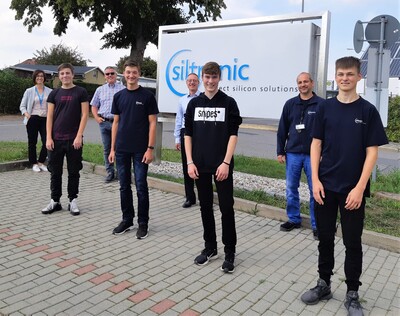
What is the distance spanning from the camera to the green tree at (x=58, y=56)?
51.5m

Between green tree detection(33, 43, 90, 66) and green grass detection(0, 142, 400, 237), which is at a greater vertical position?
green tree detection(33, 43, 90, 66)

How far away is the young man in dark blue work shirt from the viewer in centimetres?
464

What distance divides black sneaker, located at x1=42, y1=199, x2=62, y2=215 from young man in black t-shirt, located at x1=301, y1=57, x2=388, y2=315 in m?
3.59

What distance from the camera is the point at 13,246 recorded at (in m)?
4.27

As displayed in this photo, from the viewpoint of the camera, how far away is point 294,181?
16.5 ft

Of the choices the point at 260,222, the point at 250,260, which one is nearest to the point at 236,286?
the point at 250,260

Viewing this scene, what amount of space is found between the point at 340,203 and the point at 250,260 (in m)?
1.36

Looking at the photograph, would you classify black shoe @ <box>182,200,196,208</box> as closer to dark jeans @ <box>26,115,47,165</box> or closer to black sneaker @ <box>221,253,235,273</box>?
black sneaker @ <box>221,253,235,273</box>

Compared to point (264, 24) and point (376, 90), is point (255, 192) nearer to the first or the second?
point (264, 24)

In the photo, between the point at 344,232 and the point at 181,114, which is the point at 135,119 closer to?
the point at 181,114

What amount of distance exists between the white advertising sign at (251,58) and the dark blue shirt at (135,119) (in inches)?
88.6

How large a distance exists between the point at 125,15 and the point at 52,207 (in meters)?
24.5

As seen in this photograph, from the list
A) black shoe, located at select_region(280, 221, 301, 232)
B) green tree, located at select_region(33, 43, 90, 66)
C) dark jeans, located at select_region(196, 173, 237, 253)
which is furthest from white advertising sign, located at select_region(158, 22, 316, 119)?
green tree, located at select_region(33, 43, 90, 66)

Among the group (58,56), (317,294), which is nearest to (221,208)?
(317,294)
